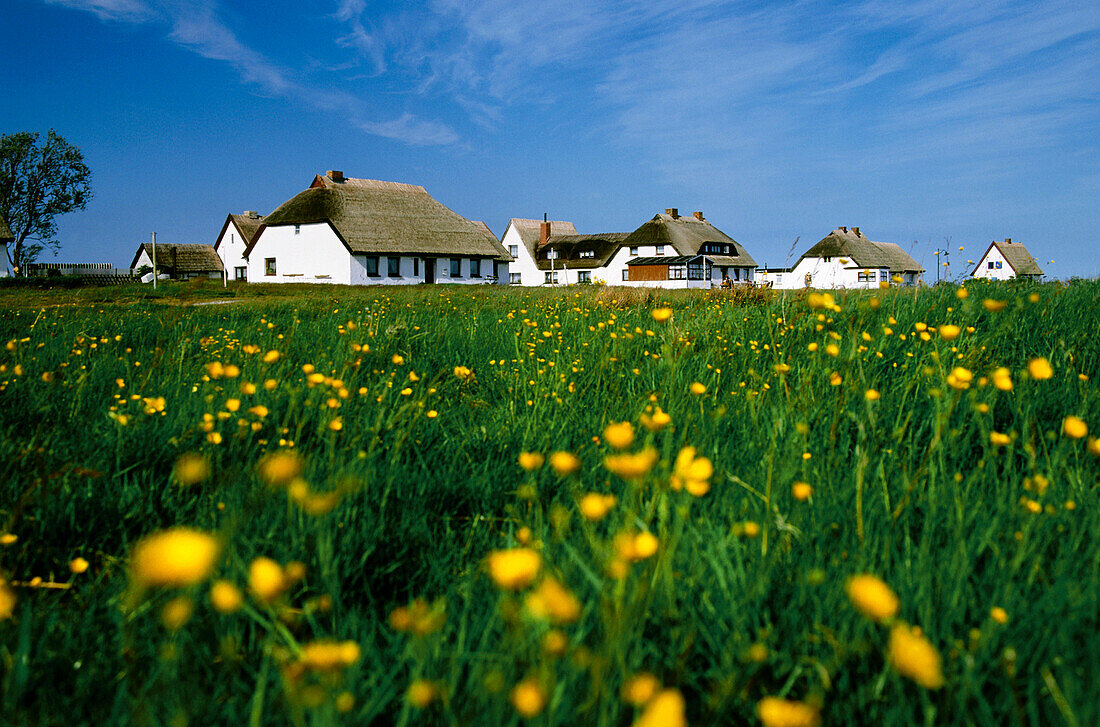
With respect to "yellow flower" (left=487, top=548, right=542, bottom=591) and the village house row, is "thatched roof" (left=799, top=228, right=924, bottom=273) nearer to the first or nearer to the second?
the village house row

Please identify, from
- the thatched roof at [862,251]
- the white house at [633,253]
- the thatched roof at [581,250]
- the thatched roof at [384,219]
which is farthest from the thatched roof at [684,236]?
the thatched roof at [384,219]

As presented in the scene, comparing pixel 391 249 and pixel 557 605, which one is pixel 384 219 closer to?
pixel 391 249

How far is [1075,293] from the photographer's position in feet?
18.5

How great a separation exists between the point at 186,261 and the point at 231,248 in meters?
8.96

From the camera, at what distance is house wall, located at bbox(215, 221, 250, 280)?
174ft

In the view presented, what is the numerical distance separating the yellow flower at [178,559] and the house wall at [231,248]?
5698cm

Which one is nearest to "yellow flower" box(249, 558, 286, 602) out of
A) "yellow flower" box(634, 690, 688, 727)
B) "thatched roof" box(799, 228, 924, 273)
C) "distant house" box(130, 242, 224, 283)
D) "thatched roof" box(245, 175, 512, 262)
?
"yellow flower" box(634, 690, 688, 727)

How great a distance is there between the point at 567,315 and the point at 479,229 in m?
39.1

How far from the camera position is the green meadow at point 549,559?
0.98m

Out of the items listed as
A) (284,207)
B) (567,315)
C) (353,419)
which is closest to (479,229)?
(284,207)

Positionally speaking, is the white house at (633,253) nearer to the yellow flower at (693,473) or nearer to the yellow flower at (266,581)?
the yellow flower at (693,473)

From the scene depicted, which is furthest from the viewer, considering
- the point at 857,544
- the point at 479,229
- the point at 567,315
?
the point at 479,229

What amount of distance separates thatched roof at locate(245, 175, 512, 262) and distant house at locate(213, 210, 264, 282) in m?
10.7

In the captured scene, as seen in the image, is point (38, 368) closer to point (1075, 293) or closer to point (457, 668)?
point (457, 668)
